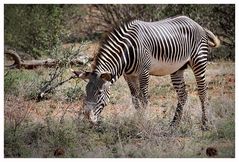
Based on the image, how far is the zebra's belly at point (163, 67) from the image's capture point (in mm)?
6969

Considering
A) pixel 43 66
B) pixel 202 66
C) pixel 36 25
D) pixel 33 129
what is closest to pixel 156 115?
pixel 202 66

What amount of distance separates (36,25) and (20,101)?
405 centimetres

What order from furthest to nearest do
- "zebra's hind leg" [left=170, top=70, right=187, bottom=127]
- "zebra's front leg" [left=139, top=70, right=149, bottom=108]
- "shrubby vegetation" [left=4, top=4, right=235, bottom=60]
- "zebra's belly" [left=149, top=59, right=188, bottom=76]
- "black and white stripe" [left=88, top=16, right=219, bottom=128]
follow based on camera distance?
"shrubby vegetation" [left=4, top=4, right=235, bottom=60]
"zebra's hind leg" [left=170, top=70, right=187, bottom=127]
"zebra's belly" [left=149, top=59, right=188, bottom=76]
"zebra's front leg" [left=139, top=70, right=149, bottom=108]
"black and white stripe" [left=88, top=16, right=219, bottom=128]

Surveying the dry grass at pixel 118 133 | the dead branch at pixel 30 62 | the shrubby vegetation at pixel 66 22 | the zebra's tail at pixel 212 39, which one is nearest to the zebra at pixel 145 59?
the zebra's tail at pixel 212 39

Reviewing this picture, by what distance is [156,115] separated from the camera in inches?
287

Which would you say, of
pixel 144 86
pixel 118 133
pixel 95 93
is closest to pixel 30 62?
pixel 144 86

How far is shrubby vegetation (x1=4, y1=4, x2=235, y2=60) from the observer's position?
11.0 metres

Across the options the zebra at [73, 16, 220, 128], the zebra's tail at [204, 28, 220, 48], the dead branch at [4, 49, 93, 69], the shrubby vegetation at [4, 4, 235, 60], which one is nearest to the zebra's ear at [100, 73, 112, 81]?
the zebra at [73, 16, 220, 128]

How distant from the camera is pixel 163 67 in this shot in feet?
23.3

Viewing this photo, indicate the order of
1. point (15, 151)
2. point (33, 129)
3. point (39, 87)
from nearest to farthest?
point (15, 151) < point (33, 129) < point (39, 87)

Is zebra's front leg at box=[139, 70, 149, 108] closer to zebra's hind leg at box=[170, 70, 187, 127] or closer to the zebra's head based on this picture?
the zebra's head

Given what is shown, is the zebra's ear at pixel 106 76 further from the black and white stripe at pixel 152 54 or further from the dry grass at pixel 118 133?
the dry grass at pixel 118 133

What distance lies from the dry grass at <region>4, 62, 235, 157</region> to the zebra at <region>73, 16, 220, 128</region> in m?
0.22

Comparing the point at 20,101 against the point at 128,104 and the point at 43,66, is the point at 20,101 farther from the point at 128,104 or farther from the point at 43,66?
the point at 43,66
